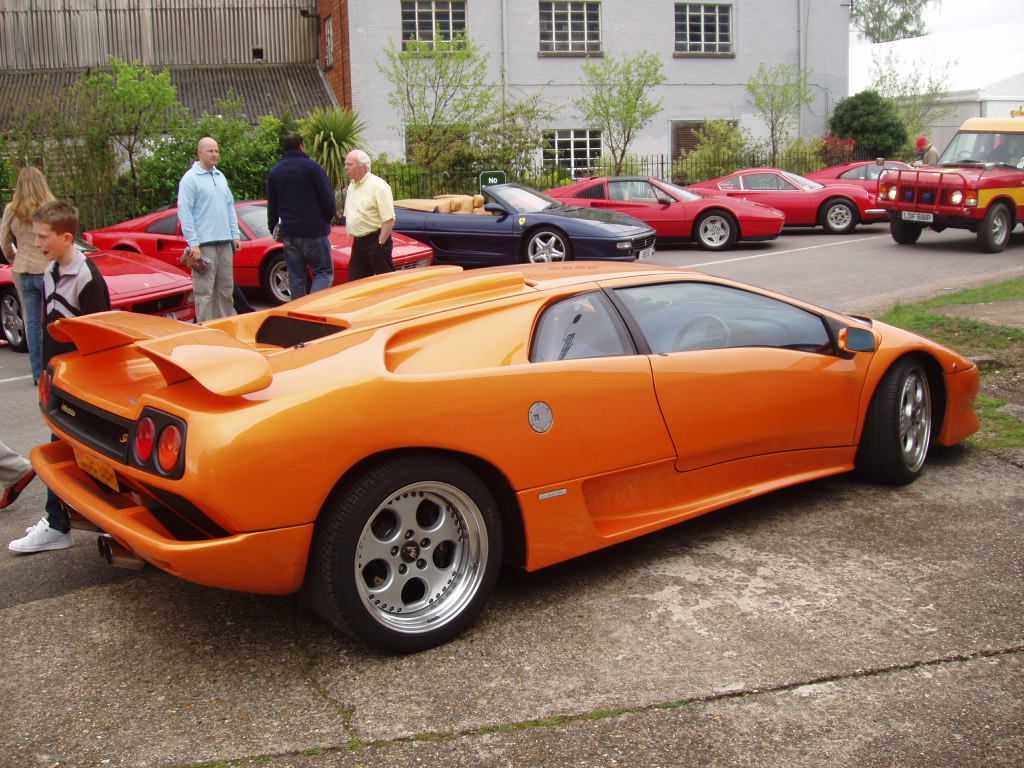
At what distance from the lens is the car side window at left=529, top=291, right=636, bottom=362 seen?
4.43 m

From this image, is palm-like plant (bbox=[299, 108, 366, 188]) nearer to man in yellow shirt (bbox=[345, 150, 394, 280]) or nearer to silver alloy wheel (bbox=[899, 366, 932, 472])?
man in yellow shirt (bbox=[345, 150, 394, 280])

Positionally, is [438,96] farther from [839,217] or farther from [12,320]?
[12,320]

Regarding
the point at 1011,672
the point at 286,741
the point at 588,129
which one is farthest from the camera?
the point at 588,129

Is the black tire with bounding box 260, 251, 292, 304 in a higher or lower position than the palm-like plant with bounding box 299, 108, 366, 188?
lower

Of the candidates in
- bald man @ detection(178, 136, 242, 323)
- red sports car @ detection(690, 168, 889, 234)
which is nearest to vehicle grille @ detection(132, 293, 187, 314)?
bald man @ detection(178, 136, 242, 323)

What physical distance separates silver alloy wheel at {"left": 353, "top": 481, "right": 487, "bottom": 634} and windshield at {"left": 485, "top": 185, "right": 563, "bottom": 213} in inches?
464

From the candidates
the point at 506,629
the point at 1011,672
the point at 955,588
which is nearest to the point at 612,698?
the point at 506,629

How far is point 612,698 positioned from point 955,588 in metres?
1.62

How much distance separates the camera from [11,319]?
11.0 metres

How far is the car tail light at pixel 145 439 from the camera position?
12.3 feet

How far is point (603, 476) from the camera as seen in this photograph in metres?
4.40

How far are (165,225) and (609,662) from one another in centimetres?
1105

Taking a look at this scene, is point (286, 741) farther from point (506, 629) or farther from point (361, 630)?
point (506, 629)

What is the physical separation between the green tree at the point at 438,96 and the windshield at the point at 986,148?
10373 millimetres
